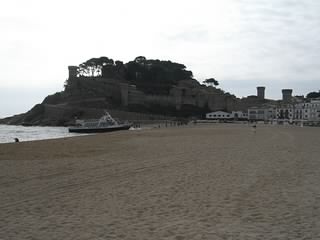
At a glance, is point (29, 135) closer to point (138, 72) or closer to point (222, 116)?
point (222, 116)

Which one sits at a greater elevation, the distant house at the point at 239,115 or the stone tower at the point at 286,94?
the stone tower at the point at 286,94

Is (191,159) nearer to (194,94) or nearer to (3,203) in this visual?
(3,203)

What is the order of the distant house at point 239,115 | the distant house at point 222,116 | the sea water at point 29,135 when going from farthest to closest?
the distant house at point 239,115
the distant house at point 222,116
the sea water at point 29,135

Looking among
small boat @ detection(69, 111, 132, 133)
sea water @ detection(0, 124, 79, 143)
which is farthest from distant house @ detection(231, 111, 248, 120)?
sea water @ detection(0, 124, 79, 143)

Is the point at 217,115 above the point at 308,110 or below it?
below

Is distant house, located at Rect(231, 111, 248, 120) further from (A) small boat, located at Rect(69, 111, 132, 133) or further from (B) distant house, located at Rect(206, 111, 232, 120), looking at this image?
(A) small boat, located at Rect(69, 111, 132, 133)

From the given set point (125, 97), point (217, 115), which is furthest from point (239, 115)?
point (125, 97)

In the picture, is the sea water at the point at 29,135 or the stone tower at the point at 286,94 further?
the stone tower at the point at 286,94

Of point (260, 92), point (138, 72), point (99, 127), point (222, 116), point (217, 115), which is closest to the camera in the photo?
point (99, 127)

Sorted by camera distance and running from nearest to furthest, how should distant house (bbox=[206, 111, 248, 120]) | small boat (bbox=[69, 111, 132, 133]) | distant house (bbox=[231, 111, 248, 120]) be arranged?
small boat (bbox=[69, 111, 132, 133])
distant house (bbox=[206, 111, 248, 120])
distant house (bbox=[231, 111, 248, 120])

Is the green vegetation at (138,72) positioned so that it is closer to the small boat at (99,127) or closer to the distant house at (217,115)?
the distant house at (217,115)

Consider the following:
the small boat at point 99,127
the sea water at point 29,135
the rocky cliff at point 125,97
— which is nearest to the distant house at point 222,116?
the rocky cliff at point 125,97

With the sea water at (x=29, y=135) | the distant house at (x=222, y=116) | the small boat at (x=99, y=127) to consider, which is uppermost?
the distant house at (x=222, y=116)

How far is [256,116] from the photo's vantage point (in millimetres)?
136250
